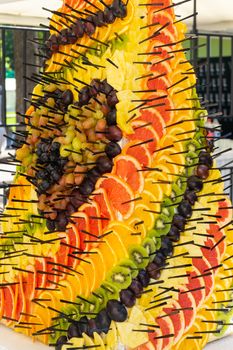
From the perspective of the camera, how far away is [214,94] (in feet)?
25.8

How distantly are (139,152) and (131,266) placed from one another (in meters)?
0.19

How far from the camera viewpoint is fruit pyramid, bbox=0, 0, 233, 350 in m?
0.99

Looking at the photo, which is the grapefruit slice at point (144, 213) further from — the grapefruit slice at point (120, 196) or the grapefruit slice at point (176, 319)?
the grapefruit slice at point (176, 319)

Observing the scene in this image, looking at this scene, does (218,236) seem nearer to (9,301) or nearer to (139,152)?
(139,152)

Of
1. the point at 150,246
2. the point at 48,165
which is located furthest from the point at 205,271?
the point at 48,165

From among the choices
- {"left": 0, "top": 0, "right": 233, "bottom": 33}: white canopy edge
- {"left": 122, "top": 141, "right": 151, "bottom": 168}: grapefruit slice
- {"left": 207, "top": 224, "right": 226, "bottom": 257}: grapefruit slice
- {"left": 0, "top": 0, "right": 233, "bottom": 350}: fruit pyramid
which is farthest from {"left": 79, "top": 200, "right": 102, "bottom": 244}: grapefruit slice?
{"left": 0, "top": 0, "right": 233, "bottom": 33}: white canopy edge

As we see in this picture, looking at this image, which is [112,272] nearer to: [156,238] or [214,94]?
[156,238]

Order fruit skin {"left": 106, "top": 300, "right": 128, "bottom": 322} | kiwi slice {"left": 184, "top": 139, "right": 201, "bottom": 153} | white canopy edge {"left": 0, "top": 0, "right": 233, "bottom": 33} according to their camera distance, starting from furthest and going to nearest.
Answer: white canopy edge {"left": 0, "top": 0, "right": 233, "bottom": 33} → kiwi slice {"left": 184, "top": 139, "right": 201, "bottom": 153} → fruit skin {"left": 106, "top": 300, "right": 128, "bottom": 322}

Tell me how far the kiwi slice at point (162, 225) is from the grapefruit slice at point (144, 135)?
4.5 inches

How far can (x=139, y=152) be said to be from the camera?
1010 mm

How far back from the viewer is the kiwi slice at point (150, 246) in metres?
0.99

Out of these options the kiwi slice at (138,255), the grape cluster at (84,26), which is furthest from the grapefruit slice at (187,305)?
the grape cluster at (84,26)

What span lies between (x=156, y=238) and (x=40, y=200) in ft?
0.78

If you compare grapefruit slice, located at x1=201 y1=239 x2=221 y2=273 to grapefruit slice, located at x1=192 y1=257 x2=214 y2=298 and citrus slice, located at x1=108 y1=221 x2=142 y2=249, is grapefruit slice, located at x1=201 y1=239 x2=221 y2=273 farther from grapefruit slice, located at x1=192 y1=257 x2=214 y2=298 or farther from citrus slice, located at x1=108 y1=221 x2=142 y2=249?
citrus slice, located at x1=108 y1=221 x2=142 y2=249
